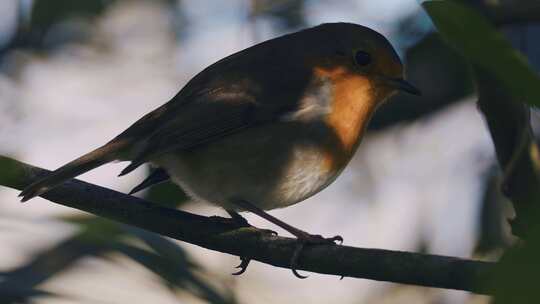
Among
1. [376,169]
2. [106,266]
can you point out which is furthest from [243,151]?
[376,169]

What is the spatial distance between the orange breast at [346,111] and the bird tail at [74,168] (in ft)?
2.41

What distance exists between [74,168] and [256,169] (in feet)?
2.19

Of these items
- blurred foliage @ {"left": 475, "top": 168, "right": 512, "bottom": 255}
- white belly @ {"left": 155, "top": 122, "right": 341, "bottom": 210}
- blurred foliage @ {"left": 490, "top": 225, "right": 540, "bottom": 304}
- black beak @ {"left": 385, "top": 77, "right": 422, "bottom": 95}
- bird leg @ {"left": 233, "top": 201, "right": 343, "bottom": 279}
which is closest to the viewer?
blurred foliage @ {"left": 490, "top": 225, "right": 540, "bottom": 304}

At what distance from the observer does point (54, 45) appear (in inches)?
167

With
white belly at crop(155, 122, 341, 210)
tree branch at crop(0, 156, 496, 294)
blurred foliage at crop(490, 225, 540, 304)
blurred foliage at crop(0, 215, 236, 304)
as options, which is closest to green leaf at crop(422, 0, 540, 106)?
blurred foliage at crop(490, 225, 540, 304)

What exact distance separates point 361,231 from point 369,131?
57 cm

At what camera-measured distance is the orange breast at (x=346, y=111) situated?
116 inches

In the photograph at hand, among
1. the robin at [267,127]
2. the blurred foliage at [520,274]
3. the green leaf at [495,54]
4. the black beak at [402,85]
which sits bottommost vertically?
the black beak at [402,85]

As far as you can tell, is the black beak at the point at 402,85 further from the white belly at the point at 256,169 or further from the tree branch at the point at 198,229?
the tree branch at the point at 198,229

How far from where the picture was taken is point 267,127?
3.00 meters

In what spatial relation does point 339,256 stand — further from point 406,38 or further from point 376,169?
point 376,169

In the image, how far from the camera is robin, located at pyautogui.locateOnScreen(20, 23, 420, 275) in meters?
2.89

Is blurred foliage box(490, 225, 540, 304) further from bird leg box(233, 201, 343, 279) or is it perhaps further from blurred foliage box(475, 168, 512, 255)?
blurred foliage box(475, 168, 512, 255)

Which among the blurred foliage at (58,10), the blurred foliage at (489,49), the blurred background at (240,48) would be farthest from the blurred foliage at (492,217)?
the blurred foliage at (489,49)
